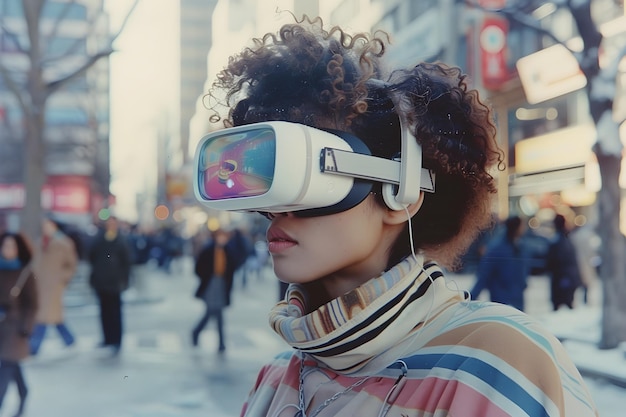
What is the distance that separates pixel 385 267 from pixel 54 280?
275 inches

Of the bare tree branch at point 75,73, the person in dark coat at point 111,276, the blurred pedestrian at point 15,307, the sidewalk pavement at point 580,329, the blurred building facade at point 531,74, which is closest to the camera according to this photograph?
the blurred pedestrian at point 15,307

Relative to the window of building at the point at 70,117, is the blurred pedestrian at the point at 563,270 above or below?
below

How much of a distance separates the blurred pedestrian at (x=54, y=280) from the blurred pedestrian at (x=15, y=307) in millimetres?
1574

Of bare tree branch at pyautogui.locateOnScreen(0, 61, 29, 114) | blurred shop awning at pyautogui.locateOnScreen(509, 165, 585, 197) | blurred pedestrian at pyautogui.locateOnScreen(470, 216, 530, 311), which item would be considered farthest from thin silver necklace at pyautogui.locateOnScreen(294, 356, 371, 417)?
blurred shop awning at pyautogui.locateOnScreen(509, 165, 585, 197)

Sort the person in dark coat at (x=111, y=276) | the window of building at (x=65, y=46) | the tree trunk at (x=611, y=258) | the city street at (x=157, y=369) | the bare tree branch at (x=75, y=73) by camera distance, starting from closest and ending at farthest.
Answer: the city street at (x=157, y=369), the tree trunk at (x=611, y=258), the bare tree branch at (x=75, y=73), the person in dark coat at (x=111, y=276), the window of building at (x=65, y=46)

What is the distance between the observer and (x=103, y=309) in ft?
25.2

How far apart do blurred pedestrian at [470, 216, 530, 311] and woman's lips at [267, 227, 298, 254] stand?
529 cm

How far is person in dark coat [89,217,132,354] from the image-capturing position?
7.48 metres

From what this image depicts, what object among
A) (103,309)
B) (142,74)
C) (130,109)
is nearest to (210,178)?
(142,74)

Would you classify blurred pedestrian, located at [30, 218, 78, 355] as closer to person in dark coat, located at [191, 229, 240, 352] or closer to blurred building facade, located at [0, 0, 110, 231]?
blurred building facade, located at [0, 0, 110, 231]

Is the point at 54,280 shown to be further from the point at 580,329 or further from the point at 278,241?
the point at 278,241

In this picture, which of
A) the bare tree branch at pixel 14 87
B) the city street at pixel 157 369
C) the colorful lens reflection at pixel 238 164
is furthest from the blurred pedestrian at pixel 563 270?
the colorful lens reflection at pixel 238 164

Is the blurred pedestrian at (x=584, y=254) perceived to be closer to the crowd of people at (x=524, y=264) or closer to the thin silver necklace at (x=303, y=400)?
the crowd of people at (x=524, y=264)

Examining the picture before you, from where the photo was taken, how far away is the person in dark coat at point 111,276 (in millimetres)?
7484
